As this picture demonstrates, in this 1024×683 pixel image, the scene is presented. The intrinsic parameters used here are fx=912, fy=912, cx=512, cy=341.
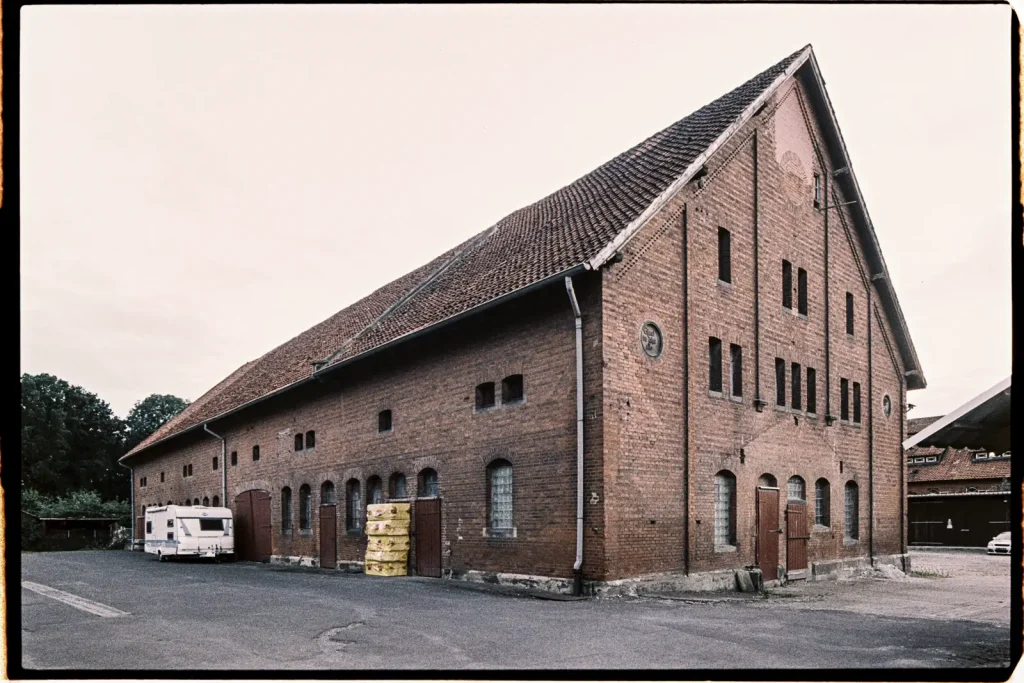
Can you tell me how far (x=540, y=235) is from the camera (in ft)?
69.8

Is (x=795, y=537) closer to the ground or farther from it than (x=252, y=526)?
farther from it

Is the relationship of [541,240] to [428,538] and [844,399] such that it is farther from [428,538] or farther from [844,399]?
[844,399]

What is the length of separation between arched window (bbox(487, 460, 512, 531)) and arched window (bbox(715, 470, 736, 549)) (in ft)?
13.7

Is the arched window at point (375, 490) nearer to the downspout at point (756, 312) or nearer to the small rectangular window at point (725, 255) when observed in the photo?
the downspout at point (756, 312)

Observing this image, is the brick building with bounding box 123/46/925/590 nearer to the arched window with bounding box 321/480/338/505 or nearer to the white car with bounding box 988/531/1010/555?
the arched window with bounding box 321/480/338/505

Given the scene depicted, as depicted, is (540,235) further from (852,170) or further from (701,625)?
(701,625)

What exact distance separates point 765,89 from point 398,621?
543 inches

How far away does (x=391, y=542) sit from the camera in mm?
21328

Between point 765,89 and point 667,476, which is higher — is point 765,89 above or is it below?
above

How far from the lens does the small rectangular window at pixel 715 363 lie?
728 inches

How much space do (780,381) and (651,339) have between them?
16.4 ft

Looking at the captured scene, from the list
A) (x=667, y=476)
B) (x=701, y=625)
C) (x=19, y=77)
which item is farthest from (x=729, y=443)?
(x=19, y=77)

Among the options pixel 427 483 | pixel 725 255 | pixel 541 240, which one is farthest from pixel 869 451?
pixel 427 483

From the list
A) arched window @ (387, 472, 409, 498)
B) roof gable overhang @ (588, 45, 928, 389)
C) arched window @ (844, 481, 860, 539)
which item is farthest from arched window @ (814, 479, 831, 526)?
arched window @ (387, 472, 409, 498)
